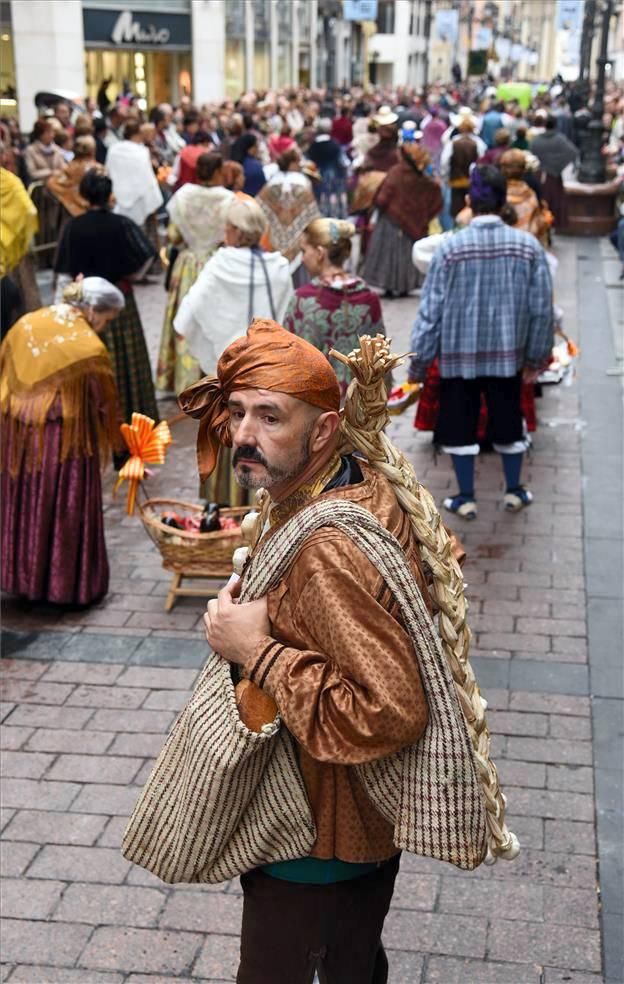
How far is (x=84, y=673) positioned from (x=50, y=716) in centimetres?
39

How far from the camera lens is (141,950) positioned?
361 centimetres

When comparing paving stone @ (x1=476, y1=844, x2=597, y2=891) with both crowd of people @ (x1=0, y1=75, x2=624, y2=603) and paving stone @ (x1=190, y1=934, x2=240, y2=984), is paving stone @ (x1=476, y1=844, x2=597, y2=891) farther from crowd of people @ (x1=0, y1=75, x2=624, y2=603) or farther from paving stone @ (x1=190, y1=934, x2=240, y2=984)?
crowd of people @ (x1=0, y1=75, x2=624, y2=603)

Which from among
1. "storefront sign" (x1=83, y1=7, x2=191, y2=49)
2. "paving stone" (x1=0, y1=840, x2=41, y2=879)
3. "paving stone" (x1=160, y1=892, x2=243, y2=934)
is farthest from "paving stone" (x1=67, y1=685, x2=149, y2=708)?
"storefront sign" (x1=83, y1=7, x2=191, y2=49)

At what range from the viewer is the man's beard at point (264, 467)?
7.90ft

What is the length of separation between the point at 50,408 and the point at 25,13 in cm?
420

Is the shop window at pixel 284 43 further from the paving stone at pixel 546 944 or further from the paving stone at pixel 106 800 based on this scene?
the paving stone at pixel 546 944

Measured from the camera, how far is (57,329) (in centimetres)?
555

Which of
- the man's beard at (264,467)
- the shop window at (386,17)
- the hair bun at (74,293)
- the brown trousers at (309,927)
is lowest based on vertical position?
the shop window at (386,17)

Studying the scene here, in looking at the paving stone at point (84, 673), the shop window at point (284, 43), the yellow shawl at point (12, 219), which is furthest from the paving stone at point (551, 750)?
the shop window at point (284, 43)

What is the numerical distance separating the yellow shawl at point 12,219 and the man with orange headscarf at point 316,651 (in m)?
5.70

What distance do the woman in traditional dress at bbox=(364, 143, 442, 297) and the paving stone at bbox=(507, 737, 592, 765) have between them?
30.1 ft

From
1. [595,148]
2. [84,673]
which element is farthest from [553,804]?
Answer: [595,148]

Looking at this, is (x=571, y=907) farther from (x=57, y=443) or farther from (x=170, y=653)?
(x=57, y=443)

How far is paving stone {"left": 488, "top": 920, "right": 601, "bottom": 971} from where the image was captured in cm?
354
